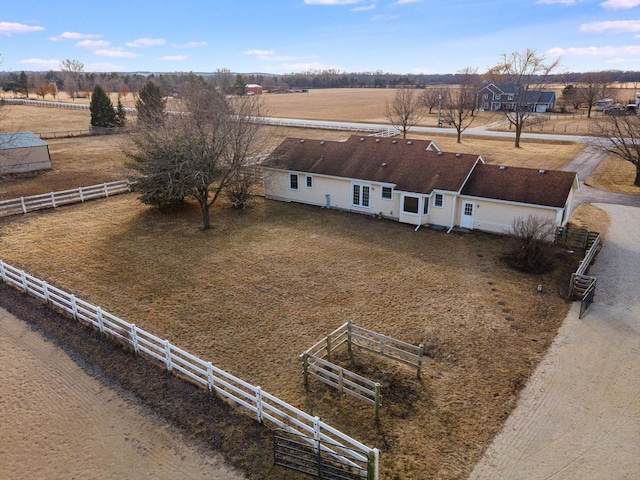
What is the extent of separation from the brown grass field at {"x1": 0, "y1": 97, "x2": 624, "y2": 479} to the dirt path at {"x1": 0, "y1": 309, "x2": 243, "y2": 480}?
1494 millimetres

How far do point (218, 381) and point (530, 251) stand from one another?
13.7 meters

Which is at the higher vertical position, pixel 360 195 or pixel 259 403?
pixel 360 195

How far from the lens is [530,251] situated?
61.3ft

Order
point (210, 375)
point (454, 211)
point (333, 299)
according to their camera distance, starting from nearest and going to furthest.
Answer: point (210, 375) < point (333, 299) < point (454, 211)

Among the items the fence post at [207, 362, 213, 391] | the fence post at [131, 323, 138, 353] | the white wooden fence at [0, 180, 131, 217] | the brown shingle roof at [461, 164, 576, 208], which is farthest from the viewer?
the white wooden fence at [0, 180, 131, 217]

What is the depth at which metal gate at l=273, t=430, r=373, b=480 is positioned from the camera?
29.2ft

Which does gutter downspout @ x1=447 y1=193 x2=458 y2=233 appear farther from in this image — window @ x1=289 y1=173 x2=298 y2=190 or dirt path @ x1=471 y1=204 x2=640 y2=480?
window @ x1=289 y1=173 x2=298 y2=190

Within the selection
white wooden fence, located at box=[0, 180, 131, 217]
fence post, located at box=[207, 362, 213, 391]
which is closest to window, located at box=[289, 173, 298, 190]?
white wooden fence, located at box=[0, 180, 131, 217]

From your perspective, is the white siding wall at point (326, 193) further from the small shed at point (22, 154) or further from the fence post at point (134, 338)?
the small shed at point (22, 154)

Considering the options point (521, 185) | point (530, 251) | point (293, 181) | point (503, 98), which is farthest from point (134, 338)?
point (503, 98)

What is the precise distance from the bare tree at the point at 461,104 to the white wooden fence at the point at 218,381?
44314 millimetres

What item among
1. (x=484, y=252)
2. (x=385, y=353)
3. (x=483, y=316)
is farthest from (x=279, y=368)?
(x=484, y=252)

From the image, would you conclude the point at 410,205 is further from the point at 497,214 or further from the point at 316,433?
the point at 316,433

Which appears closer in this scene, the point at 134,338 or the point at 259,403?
the point at 259,403
